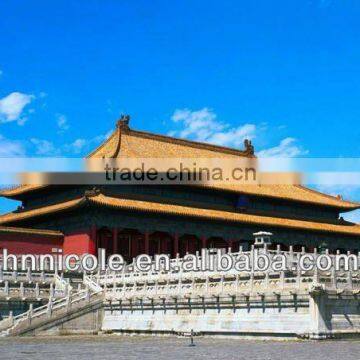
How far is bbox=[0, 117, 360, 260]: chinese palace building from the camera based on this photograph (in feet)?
179

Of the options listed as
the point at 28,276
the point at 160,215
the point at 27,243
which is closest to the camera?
the point at 28,276

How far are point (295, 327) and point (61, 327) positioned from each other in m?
13.2

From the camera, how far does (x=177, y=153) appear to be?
222 ft

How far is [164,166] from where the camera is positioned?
6278 cm

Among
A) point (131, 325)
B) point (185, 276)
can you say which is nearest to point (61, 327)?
point (131, 325)

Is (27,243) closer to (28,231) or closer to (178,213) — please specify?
(28,231)

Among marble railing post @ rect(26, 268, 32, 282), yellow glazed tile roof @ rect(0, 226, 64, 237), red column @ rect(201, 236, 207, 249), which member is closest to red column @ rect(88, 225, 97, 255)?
yellow glazed tile roof @ rect(0, 226, 64, 237)

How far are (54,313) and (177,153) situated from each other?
31.4 metres

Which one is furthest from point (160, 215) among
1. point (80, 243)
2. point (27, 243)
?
point (27, 243)

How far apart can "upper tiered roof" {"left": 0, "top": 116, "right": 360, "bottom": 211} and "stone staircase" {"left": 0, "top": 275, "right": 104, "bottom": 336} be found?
19964mm

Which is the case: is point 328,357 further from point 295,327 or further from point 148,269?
point 148,269

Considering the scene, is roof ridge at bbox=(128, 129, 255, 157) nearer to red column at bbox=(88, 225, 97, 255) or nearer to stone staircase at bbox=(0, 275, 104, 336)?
red column at bbox=(88, 225, 97, 255)

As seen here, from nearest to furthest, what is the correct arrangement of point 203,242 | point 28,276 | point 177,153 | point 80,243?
point 28,276
point 80,243
point 203,242
point 177,153

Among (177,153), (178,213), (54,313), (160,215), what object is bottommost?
(54,313)
